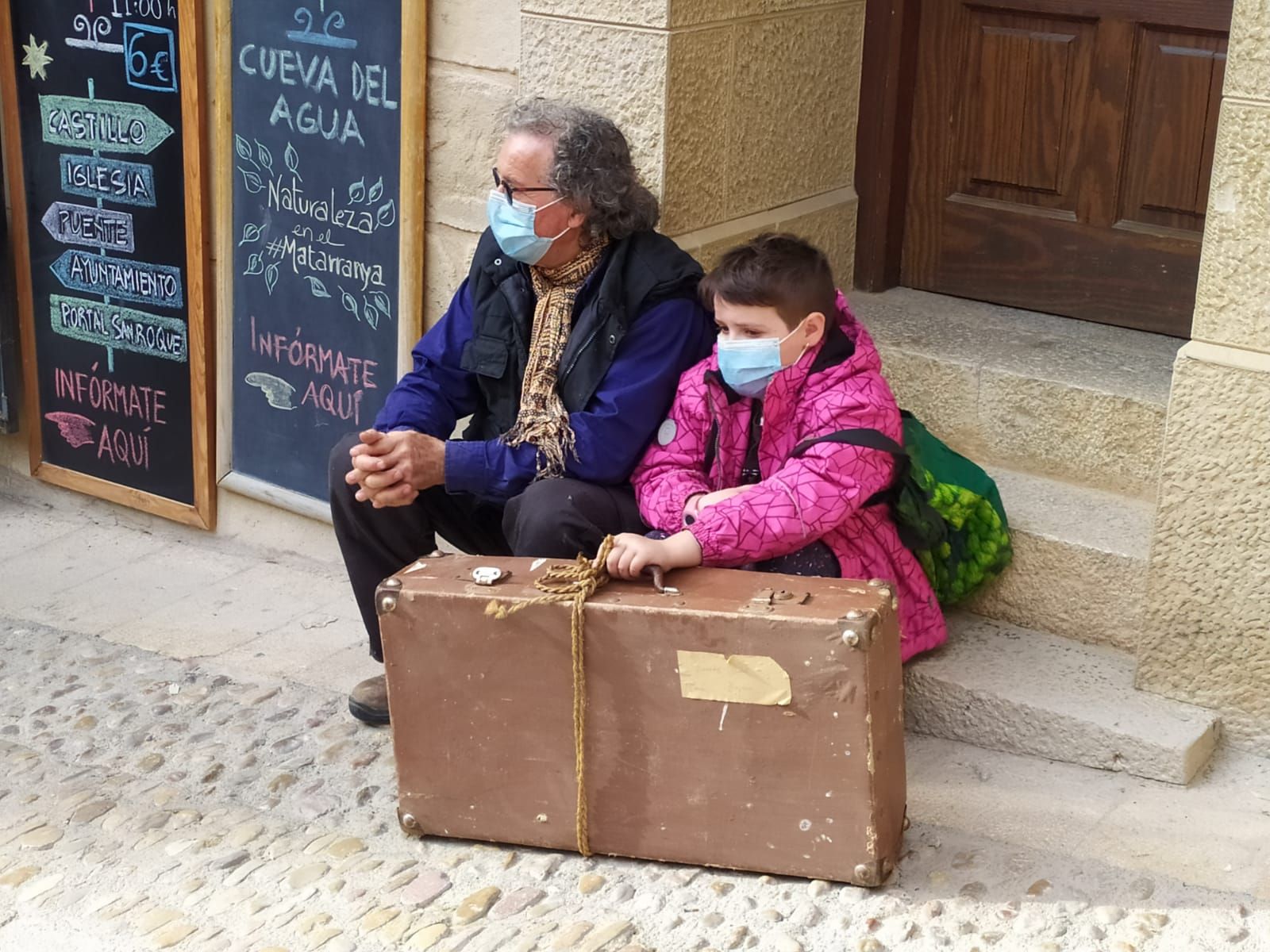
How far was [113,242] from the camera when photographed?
4.47m

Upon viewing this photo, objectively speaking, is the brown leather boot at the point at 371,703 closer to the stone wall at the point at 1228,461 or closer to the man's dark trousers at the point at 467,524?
the man's dark trousers at the point at 467,524

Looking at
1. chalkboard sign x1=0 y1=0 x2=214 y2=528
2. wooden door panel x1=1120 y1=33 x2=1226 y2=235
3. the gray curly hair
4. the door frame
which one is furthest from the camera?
chalkboard sign x1=0 y1=0 x2=214 y2=528

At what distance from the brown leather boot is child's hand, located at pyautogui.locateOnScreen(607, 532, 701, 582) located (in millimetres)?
842

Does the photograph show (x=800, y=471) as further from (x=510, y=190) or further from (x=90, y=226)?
(x=90, y=226)

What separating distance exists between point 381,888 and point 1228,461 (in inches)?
63.8

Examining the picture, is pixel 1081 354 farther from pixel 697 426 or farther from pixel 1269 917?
pixel 1269 917

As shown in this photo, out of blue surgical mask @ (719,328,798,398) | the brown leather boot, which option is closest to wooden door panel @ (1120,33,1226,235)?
blue surgical mask @ (719,328,798,398)

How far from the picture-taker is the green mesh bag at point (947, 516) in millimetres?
3104

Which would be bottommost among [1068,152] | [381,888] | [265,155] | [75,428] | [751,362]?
[381,888]

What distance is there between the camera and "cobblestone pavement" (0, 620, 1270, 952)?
268 cm

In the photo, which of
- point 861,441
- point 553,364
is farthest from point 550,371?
point 861,441

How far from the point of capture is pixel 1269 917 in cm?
270

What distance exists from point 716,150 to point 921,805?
4.84ft

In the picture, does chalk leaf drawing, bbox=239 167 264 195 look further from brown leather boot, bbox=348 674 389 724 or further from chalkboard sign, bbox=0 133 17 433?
brown leather boot, bbox=348 674 389 724
